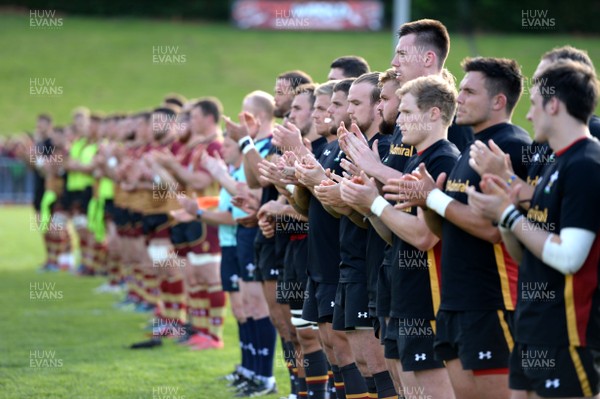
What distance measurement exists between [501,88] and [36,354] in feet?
24.8

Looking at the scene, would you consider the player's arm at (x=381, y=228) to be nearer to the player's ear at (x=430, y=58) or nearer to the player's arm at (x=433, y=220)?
the player's arm at (x=433, y=220)

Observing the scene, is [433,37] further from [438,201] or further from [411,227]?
[438,201]

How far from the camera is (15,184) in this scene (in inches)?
1515

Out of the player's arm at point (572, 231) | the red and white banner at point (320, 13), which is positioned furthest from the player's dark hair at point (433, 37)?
the red and white banner at point (320, 13)

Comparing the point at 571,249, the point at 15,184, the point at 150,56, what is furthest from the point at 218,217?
the point at 150,56

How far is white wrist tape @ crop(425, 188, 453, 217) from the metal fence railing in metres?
34.3

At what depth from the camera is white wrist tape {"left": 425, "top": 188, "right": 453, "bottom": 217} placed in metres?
5.06

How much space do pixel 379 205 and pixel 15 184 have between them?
34725mm

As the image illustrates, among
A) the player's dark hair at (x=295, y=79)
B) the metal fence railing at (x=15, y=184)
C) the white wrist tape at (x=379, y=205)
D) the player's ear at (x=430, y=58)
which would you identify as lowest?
the metal fence railing at (x=15, y=184)

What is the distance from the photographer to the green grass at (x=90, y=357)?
9.41m

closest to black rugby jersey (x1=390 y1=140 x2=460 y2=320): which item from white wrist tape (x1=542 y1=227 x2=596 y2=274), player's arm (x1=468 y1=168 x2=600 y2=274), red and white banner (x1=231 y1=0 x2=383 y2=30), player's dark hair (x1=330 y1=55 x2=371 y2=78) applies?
player's arm (x1=468 y1=168 x2=600 y2=274)

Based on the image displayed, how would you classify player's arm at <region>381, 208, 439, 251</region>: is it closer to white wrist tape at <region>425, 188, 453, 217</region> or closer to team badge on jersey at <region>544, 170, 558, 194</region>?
white wrist tape at <region>425, 188, 453, 217</region>

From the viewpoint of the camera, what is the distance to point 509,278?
5.16m

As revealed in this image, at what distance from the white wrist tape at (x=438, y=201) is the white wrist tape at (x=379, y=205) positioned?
48 cm
